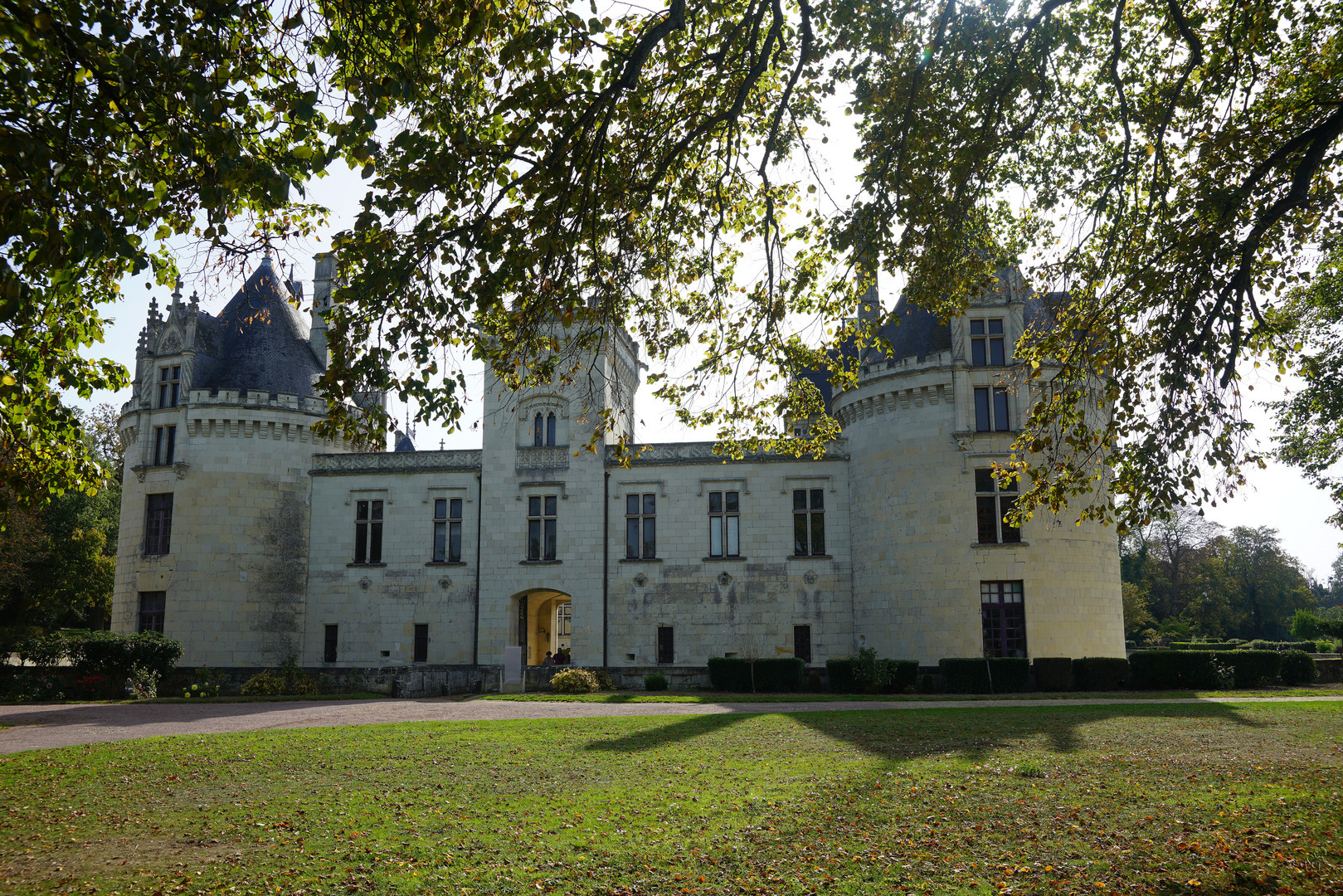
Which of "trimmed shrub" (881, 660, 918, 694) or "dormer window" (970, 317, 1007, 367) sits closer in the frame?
"trimmed shrub" (881, 660, 918, 694)

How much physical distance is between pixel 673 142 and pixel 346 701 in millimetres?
16656

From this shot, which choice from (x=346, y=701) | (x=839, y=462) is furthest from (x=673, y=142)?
(x=839, y=462)

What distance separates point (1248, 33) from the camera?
30.0ft

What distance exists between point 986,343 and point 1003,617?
765cm

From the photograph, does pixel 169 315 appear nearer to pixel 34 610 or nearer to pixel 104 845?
pixel 34 610

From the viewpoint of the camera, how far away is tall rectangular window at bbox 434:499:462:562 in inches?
1133

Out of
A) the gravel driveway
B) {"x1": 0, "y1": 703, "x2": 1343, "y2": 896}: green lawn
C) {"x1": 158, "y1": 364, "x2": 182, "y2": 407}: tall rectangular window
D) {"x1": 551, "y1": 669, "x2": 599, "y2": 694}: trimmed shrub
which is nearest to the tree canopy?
{"x1": 0, "y1": 703, "x2": 1343, "y2": 896}: green lawn

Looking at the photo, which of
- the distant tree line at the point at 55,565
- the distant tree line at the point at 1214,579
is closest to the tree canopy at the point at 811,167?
the distant tree line at the point at 55,565

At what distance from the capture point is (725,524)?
27594mm

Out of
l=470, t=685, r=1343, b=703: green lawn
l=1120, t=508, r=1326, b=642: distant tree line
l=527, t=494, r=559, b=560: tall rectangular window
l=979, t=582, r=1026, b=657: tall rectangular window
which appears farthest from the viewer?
l=1120, t=508, r=1326, b=642: distant tree line

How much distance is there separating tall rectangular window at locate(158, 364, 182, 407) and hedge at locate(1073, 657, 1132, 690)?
92.6 feet

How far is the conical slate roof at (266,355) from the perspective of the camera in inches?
1139

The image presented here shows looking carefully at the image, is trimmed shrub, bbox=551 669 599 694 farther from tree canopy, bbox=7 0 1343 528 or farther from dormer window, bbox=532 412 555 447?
tree canopy, bbox=7 0 1343 528

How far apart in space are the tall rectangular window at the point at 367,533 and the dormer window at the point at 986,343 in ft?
63.8
